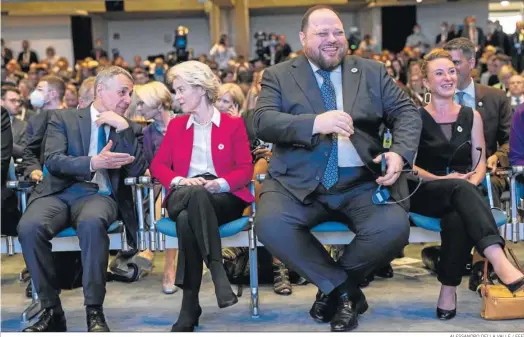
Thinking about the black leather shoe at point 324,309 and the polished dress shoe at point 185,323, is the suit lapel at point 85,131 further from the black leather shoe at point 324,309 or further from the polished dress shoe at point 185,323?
the black leather shoe at point 324,309

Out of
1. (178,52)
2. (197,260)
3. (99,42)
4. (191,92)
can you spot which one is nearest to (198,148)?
(191,92)

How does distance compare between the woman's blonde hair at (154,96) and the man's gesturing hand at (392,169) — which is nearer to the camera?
the man's gesturing hand at (392,169)

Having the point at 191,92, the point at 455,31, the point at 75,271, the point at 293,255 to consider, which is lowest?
the point at 75,271

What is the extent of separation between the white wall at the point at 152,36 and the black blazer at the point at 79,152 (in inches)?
729

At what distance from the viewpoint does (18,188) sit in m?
4.06

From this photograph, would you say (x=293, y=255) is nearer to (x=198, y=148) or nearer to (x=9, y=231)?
(x=198, y=148)

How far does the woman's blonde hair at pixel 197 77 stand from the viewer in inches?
154

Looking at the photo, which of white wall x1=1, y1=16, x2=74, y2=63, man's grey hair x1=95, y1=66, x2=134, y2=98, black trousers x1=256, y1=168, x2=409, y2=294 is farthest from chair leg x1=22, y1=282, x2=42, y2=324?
white wall x1=1, y1=16, x2=74, y2=63

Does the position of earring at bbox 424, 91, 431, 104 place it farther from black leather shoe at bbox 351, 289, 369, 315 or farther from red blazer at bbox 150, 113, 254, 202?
black leather shoe at bbox 351, 289, 369, 315

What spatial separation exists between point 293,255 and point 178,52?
15.1 metres

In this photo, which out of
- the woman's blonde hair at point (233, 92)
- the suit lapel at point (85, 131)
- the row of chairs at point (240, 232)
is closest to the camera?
the row of chairs at point (240, 232)

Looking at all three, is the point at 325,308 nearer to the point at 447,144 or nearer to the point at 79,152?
the point at 447,144

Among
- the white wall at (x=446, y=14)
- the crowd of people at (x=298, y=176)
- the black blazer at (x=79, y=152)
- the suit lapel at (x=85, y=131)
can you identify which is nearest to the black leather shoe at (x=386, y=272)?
the crowd of people at (x=298, y=176)

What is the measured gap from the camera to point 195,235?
11.7ft
